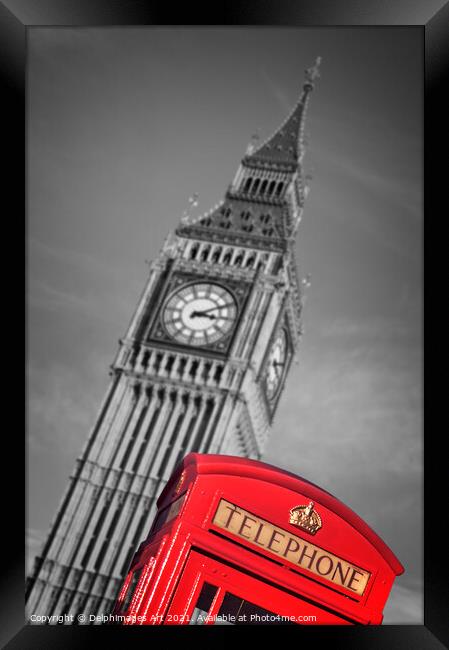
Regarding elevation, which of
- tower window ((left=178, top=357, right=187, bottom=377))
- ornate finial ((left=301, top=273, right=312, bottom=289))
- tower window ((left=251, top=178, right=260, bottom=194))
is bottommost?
tower window ((left=178, top=357, right=187, bottom=377))

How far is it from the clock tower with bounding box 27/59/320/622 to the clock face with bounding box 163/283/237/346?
0.06m

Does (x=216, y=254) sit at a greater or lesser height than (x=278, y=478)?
greater

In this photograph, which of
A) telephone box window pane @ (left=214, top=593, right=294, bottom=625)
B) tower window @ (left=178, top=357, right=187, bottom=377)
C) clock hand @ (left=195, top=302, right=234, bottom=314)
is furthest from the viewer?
clock hand @ (left=195, top=302, right=234, bottom=314)

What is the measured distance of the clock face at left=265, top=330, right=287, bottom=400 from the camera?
5075 cm

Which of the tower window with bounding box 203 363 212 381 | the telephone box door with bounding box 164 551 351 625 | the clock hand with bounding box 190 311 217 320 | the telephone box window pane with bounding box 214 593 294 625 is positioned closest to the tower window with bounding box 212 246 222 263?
the clock hand with bounding box 190 311 217 320

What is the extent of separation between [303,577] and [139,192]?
2807cm

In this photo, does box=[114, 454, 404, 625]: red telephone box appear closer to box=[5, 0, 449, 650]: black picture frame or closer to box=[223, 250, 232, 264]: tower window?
box=[5, 0, 449, 650]: black picture frame

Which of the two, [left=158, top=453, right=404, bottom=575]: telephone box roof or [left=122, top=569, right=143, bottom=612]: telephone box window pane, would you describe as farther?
[left=122, top=569, right=143, bottom=612]: telephone box window pane

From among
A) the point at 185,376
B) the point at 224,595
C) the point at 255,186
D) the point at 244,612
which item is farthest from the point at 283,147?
the point at 224,595

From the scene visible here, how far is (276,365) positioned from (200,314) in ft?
21.4

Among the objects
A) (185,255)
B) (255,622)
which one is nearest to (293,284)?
(185,255)

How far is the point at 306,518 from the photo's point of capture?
16281 mm

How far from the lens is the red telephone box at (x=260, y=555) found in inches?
619

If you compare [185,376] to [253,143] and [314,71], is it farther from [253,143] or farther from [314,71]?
[314,71]
